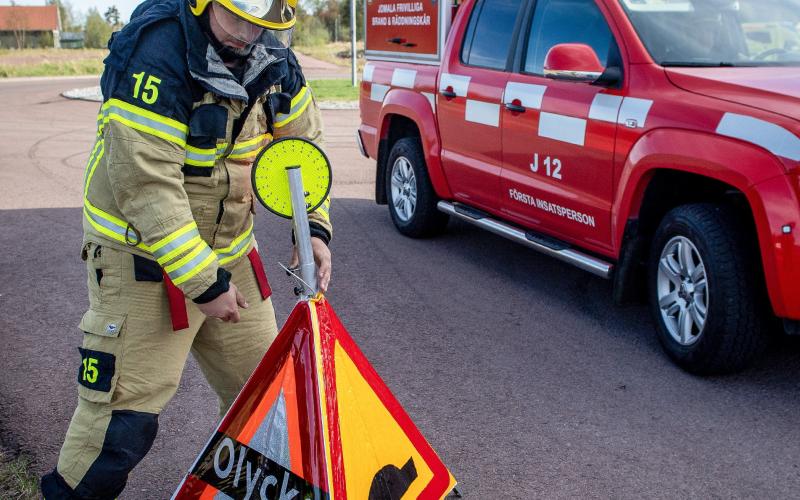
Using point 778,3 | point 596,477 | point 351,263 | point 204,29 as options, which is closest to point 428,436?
point 596,477

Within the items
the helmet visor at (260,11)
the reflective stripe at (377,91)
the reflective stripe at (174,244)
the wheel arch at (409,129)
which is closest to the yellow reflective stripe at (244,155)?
the reflective stripe at (174,244)

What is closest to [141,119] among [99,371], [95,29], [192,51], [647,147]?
[192,51]

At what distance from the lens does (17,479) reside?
10.4 ft

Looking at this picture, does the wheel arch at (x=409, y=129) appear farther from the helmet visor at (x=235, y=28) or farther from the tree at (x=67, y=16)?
the tree at (x=67, y=16)

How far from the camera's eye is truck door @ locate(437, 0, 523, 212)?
18.4ft

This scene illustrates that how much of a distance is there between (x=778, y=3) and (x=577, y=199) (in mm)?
1616

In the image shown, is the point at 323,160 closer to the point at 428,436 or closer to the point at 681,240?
the point at 428,436

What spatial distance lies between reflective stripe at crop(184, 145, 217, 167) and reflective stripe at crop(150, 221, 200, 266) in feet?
0.68

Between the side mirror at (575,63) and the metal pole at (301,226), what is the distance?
103 inches

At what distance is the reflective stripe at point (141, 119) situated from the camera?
84.5 inches

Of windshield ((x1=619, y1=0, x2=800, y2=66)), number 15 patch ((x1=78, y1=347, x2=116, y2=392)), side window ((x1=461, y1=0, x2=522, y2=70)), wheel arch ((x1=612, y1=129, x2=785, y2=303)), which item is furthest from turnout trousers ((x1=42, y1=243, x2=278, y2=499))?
side window ((x1=461, y1=0, x2=522, y2=70))

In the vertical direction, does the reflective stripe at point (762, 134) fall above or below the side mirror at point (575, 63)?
below

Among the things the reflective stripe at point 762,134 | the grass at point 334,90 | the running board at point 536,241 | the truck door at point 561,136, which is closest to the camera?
the reflective stripe at point 762,134

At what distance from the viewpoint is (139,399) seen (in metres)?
2.41
